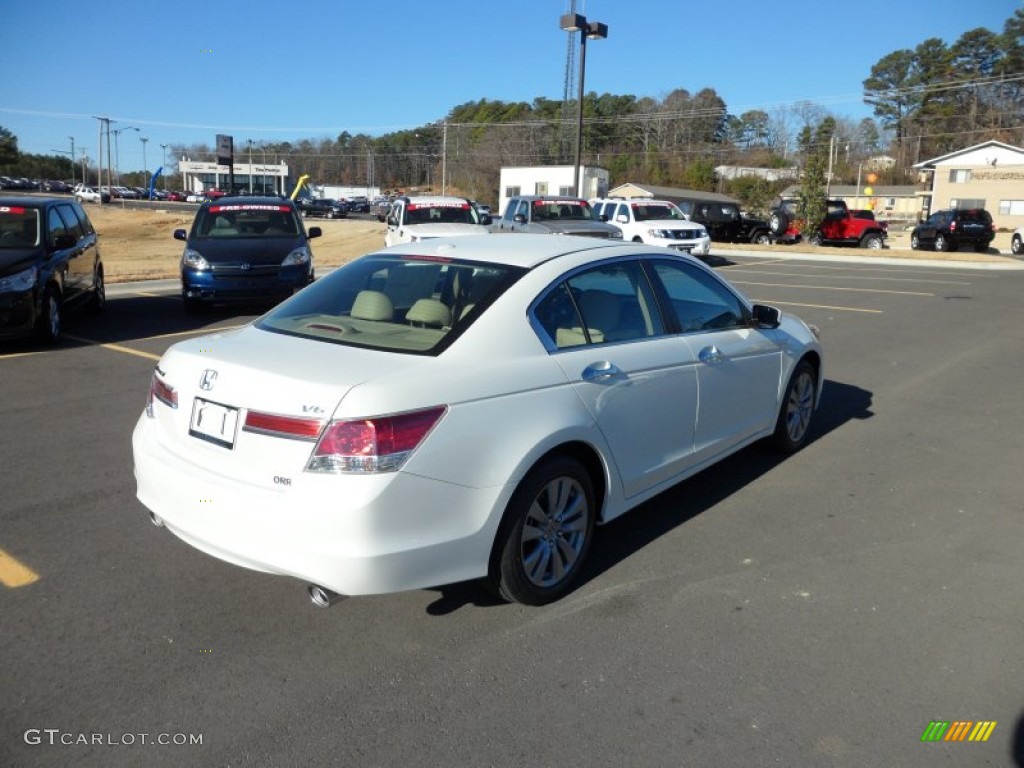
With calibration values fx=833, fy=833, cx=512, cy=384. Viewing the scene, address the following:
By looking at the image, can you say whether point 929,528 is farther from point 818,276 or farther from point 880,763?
point 818,276

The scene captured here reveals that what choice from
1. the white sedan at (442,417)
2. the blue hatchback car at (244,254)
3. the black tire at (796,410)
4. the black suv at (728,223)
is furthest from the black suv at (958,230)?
the white sedan at (442,417)

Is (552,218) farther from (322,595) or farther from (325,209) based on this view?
(325,209)

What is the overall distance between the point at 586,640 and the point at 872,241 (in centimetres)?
3625

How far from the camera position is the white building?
2082 inches

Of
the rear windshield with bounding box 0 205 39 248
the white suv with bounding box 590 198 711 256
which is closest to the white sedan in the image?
the rear windshield with bounding box 0 205 39 248

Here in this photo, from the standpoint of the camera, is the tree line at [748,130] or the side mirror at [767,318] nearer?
the side mirror at [767,318]

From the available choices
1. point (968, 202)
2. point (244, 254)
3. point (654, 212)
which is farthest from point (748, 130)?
point (244, 254)

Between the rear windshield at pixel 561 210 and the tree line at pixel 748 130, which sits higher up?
the tree line at pixel 748 130

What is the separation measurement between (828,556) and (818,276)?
1876 centimetres

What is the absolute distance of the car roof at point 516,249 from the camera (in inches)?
163

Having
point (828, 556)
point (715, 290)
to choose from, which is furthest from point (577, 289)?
point (828, 556)

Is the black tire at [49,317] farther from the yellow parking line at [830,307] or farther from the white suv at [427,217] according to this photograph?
the yellow parking line at [830,307]

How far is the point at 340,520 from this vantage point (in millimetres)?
3033

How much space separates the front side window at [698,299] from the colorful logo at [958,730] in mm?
2327
